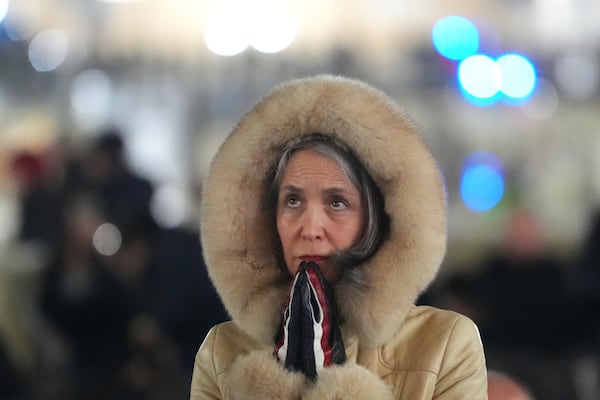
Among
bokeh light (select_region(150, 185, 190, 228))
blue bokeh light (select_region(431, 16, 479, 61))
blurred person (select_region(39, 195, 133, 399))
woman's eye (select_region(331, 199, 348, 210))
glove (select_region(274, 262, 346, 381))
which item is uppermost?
blue bokeh light (select_region(431, 16, 479, 61))

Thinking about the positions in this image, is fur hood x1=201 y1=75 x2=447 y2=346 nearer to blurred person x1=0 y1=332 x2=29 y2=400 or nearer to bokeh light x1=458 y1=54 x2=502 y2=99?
blurred person x1=0 y1=332 x2=29 y2=400

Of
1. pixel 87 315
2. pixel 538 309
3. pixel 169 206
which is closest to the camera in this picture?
pixel 87 315

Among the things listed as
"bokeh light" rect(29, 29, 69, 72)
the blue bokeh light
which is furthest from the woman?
the blue bokeh light

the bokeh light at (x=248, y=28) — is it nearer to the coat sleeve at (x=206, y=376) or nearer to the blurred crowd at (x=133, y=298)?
the blurred crowd at (x=133, y=298)

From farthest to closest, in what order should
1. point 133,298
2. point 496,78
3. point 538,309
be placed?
point 496,78 → point 538,309 → point 133,298

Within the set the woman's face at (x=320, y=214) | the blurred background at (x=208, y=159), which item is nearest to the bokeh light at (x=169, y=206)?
the blurred background at (x=208, y=159)

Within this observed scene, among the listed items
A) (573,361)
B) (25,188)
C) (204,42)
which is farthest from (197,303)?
(204,42)

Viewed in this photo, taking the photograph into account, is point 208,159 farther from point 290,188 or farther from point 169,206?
point 290,188

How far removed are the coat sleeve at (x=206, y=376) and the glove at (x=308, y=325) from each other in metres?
0.18

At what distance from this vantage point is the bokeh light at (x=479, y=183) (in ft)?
21.2

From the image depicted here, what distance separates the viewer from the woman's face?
6.26 ft

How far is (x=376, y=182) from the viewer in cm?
194

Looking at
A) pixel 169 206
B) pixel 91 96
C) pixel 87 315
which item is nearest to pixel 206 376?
pixel 87 315

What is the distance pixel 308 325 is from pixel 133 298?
3457 mm
